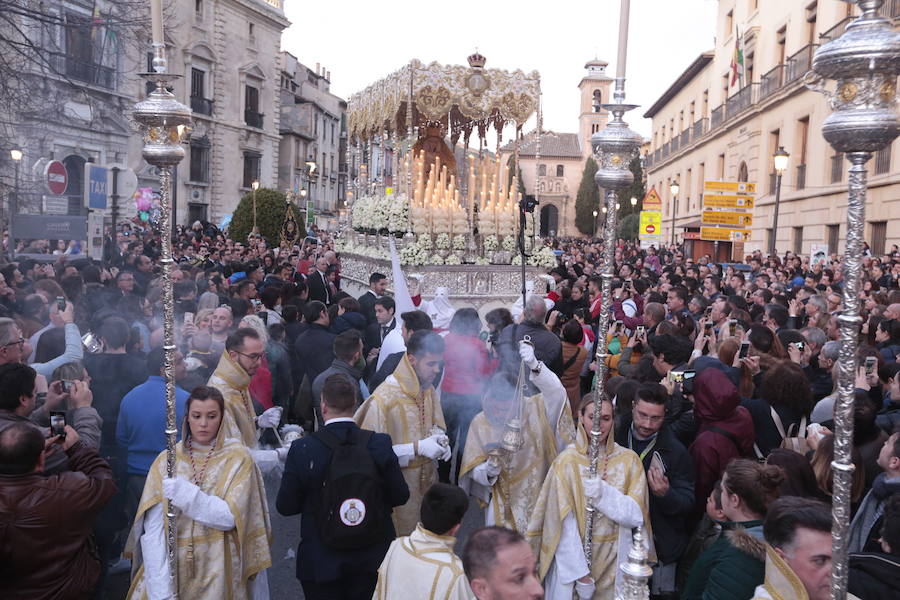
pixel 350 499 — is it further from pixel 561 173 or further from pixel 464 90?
pixel 561 173

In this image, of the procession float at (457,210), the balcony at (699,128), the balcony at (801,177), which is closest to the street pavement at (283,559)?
the procession float at (457,210)

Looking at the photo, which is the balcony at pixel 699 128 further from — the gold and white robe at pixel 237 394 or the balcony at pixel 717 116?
the gold and white robe at pixel 237 394

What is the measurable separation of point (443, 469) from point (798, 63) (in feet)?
72.1

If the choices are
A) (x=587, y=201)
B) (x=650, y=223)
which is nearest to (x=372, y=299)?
(x=650, y=223)

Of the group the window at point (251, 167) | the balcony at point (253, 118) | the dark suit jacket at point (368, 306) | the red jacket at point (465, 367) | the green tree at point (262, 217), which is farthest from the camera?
the window at point (251, 167)

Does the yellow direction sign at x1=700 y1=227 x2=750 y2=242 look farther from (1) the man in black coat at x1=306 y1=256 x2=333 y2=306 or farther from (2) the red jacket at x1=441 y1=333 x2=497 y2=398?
(2) the red jacket at x1=441 y1=333 x2=497 y2=398

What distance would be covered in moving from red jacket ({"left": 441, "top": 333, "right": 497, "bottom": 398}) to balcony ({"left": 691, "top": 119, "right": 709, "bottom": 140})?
32.4 meters

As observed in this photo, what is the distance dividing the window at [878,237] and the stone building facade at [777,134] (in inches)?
1.0

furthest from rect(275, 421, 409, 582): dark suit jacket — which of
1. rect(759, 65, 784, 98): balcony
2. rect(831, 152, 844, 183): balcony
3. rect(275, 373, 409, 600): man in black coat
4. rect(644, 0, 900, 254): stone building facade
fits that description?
rect(759, 65, 784, 98): balcony

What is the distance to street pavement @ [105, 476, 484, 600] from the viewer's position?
4686 millimetres

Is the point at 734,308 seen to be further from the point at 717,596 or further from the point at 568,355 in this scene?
the point at 717,596

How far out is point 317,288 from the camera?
10.9 meters

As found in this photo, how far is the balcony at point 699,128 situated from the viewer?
114 ft

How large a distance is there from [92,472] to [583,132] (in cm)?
7526
